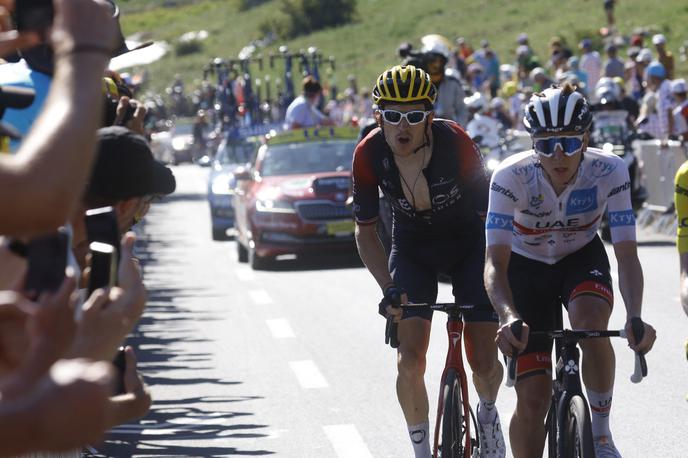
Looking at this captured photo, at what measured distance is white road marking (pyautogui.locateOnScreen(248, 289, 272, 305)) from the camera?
51.1 feet

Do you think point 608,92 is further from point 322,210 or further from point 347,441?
point 347,441

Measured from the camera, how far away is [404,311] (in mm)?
7125

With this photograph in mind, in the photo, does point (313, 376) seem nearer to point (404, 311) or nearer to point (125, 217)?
point (404, 311)

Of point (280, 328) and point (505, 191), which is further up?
point (505, 191)

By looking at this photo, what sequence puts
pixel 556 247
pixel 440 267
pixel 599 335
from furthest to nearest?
1. pixel 440 267
2. pixel 556 247
3. pixel 599 335

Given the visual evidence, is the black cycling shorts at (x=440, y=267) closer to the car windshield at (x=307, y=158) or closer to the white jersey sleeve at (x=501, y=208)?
the white jersey sleeve at (x=501, y=208)

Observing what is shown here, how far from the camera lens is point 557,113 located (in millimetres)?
6219

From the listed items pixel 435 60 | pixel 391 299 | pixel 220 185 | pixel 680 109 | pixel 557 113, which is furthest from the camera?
pixel 220 185

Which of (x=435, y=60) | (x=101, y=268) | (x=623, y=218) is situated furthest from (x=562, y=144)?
(x=435, y=60)

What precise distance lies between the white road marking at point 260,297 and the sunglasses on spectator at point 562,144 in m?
9.38

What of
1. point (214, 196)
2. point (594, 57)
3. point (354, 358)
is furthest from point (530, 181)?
point (594, 57)

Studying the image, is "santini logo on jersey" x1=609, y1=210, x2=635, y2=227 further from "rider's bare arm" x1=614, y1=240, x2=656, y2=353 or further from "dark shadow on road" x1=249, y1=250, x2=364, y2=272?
"dark shadow on road" x1=249, y1=250, x2=364, y2=272

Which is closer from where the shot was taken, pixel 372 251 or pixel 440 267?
pixel 372 251

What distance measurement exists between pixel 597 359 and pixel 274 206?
502 inches
